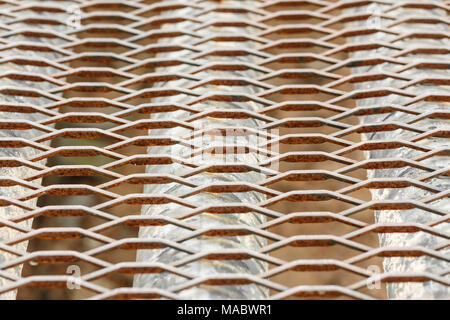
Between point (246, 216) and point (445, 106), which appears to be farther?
point (445, 106)

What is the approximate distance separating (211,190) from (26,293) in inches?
35.1

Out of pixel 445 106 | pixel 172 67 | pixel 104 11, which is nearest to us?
pixel 445 106

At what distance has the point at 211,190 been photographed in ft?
2.97

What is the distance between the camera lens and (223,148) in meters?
0.99

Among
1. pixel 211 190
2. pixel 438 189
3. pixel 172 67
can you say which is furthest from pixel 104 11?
pixel 438 189

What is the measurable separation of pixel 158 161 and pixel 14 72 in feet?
1.28

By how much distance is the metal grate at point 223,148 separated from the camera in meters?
0.83

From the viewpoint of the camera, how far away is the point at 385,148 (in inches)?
38.2

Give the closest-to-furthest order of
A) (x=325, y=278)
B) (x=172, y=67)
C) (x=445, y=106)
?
(x=445, y=106), (x=172, y=67), (x=325, y=278)

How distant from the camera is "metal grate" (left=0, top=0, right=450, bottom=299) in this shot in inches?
32.7

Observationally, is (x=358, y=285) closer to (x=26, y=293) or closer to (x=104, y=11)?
(x=104, y=11)

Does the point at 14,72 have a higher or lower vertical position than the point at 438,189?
higher

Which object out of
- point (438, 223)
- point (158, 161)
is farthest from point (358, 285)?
point (158, 161)
